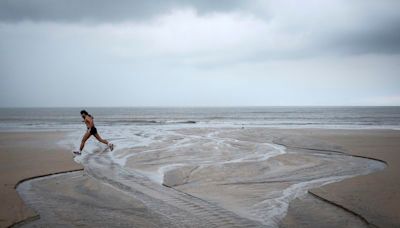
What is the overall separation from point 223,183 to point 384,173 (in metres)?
5.02

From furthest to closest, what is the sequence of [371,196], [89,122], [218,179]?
1. [89,122]
2. [218,179]
3. [371,196]

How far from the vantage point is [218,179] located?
8891 mm

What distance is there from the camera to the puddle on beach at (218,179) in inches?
234

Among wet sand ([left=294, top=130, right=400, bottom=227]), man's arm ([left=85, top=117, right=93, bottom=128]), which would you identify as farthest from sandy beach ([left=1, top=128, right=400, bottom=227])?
man's arm ([left=85, top=117, right=93, bottom=128])

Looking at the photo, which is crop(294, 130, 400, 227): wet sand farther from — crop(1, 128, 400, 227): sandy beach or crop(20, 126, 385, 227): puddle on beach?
crop(20, 126, 385, 227): puddle on beach

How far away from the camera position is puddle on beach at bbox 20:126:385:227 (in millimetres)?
5949

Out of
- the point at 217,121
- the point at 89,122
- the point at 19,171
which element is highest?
the point at 89,122

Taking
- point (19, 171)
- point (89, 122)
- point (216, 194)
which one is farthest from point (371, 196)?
point (89, 122)

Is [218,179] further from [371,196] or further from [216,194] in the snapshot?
[371,196]

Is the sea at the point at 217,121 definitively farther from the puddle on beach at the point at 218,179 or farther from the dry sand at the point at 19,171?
the puddle on beach at the point at 218,179

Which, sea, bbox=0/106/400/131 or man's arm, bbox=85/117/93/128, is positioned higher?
man's arm, bbox=85/117/93/128

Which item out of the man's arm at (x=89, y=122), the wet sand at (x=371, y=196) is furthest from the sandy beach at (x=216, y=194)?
the man's arm at (x=89, y=122)

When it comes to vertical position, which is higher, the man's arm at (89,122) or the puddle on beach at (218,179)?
the man's arm at (89,122)

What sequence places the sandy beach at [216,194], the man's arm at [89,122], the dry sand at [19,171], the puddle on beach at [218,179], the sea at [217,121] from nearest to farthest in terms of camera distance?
the sandy beach at [216,194] → the dry sand at [19,171] → the puddle on beach at [218,179] → the man's arm at [89,122] → the sea at [217,121]
